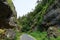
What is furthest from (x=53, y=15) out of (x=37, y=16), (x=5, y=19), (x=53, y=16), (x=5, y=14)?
(x=5, y=14)

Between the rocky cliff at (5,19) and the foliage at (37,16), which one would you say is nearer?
the rocky cliff at (5,19)

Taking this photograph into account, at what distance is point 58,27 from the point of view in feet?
90.2

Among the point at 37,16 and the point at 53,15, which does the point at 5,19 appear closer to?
the point at 53,15

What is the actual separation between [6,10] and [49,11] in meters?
17.9

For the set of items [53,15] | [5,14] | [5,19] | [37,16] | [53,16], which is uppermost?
[37,16]

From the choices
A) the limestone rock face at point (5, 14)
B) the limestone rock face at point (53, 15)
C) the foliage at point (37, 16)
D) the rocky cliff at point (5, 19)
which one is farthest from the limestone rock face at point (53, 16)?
the limestone rock face at point (5, 14)

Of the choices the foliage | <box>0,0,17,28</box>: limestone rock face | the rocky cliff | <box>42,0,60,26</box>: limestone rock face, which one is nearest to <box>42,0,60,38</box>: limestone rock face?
<box>42,0,60,26</box>: limestone rock face

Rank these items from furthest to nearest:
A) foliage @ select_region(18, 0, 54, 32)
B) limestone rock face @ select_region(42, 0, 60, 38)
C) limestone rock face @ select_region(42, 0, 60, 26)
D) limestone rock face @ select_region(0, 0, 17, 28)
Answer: foliage @ select_region(18, 0, 54, 32) → limestone rock face @ select_region(42, 0, 60, 26) → limestone rock face @ select_region(42, 0, 60, 38) → limestone rock face @ select_region(0, 0, 17, 28)

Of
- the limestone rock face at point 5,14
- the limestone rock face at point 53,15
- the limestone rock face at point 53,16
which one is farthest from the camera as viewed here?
the limestone rock face at point 53,15

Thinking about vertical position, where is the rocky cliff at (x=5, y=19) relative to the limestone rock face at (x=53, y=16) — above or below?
below

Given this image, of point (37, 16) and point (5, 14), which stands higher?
point (37, 16)

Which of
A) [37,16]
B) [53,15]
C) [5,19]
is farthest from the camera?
[37,16]

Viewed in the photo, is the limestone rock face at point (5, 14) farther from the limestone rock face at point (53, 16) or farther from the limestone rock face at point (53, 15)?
the limestone rock face at point (53, 15)

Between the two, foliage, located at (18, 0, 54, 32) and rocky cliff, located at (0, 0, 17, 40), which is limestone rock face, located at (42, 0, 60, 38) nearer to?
foliage, located at (18, 0, 54, 32)
